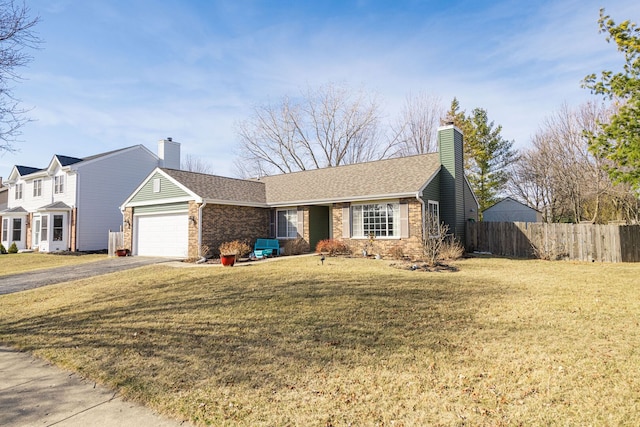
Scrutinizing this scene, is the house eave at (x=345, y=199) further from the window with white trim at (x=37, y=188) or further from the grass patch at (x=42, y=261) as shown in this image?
the window with white trim at (x=37, y=188)

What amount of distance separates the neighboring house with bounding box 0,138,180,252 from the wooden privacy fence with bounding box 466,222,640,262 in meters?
22.8

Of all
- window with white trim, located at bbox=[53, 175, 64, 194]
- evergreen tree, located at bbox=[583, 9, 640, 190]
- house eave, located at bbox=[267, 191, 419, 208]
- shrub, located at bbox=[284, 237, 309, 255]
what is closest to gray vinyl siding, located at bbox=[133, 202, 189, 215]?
house eave, located at bbox=[267, 191, 419, 208]

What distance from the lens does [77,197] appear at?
24.2 meters

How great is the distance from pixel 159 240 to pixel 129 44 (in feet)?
33.8

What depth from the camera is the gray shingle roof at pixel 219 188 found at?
689 inches

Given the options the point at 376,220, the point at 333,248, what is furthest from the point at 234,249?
the point at 376,220

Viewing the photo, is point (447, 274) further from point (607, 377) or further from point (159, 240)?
point (159, 240)

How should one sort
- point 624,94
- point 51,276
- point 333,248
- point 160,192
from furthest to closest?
point 160,192 < point 333,248 < point 51,276 < point 624,94

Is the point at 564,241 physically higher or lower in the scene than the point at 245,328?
higher

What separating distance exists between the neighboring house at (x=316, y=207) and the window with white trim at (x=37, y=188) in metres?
12.8

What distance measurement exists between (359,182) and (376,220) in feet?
8.36

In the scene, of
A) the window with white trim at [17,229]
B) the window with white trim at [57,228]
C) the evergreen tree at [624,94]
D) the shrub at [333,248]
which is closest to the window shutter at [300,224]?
the shrub at [333,248]

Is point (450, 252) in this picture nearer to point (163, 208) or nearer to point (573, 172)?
point (163, 208)

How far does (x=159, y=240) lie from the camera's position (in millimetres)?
18797
